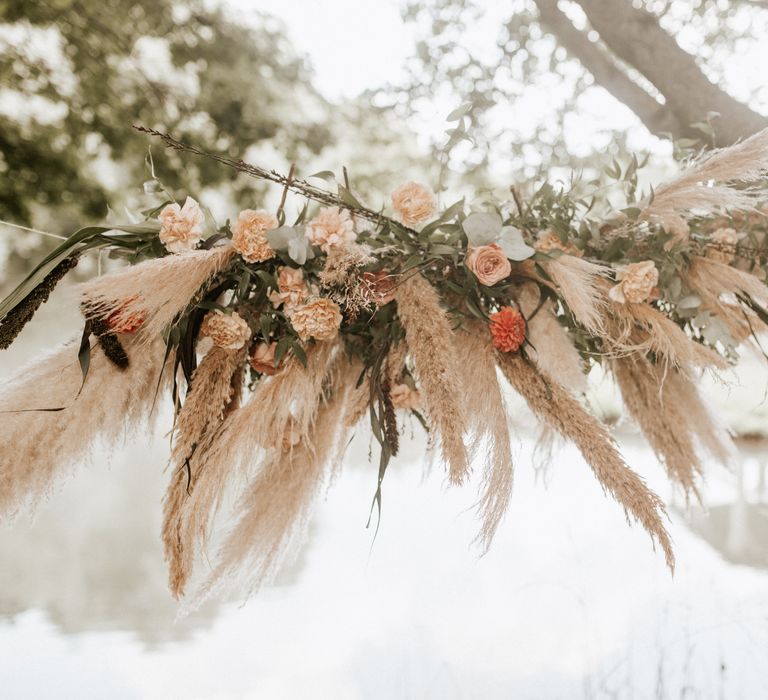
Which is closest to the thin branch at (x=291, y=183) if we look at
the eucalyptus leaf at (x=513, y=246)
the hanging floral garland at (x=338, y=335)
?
the hanging floral garland at (x=338, y=335)

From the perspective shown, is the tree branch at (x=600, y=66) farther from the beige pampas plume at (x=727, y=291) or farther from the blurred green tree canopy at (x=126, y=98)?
the blurred green tree canopy at (x=126, y=98)

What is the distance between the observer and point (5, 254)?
225cm

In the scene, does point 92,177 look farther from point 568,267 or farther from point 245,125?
point 568,267

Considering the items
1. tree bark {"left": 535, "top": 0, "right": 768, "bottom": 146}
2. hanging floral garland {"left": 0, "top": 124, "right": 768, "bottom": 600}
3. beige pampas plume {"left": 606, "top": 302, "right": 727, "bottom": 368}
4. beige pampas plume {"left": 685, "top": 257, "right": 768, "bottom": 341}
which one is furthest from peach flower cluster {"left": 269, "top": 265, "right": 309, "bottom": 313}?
tree bark {"left": 535, "top": 0, "right": 768, "bottom": 146}

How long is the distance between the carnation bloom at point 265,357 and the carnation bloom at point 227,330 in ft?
0.10

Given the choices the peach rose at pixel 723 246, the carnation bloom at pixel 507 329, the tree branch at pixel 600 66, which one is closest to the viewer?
the carnation bloom at pixel 507 329

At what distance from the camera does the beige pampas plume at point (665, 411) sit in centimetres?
87

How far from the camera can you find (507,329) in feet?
2.38

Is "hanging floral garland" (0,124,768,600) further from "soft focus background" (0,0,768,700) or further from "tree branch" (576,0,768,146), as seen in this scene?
"tree branch" (576,0,768,146)

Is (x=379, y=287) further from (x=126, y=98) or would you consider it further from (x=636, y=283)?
(x=126, y=98)

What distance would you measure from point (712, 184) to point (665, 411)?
317 mm

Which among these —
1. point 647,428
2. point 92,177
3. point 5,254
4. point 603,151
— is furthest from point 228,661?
point 92,177

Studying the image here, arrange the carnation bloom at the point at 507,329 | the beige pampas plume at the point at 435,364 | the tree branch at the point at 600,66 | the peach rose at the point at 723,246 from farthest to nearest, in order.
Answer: the tree branch at the point at 600,66
the peach rose at the point at 723,246
the carnation bloom at the point at 507,329
the beige pampas plume at the point at 435,364

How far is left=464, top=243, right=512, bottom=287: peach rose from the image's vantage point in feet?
2.28
